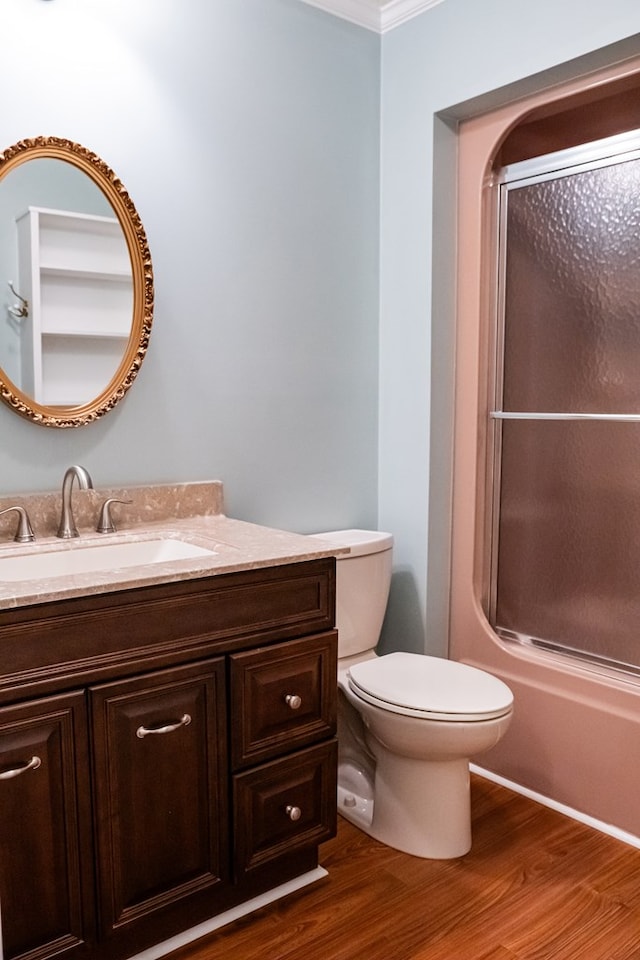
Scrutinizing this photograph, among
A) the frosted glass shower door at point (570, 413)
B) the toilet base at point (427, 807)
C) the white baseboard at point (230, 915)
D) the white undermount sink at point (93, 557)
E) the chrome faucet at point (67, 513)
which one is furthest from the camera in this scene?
the frosted glass shower door at point (570, 413)

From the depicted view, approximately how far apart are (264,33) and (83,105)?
2.04ft

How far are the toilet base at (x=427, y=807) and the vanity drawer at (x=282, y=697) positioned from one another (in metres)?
0.29

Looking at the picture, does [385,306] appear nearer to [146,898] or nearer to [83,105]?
[83,105]

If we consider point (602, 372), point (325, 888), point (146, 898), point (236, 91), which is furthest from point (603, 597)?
point (236, 91)

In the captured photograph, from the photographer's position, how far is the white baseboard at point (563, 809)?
2.04m

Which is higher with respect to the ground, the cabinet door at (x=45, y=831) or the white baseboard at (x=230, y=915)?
the cabinet door at (x=45, y=831)

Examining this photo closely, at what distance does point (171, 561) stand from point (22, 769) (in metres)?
0.48

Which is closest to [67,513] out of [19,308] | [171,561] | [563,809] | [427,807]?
[171,561]

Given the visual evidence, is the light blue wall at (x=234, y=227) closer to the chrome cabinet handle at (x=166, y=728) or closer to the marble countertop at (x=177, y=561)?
the marble countertop at (x=177, y=561)

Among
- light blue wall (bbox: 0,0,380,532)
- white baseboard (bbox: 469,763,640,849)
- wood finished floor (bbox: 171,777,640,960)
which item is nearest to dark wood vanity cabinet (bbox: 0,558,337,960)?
wood finished floor (bbox: 171,777,640,960)

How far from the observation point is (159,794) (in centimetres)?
155

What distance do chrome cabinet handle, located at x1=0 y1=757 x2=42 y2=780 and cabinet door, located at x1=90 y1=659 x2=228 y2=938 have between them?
0.36ft

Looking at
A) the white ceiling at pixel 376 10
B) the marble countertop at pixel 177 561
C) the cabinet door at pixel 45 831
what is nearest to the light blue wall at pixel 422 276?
the white ceiling at pixel 376 10

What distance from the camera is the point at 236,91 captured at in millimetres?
2158
